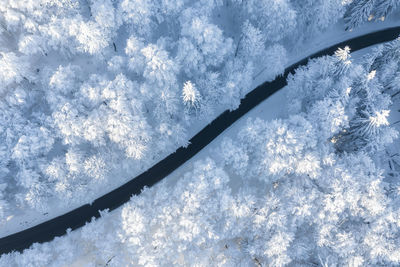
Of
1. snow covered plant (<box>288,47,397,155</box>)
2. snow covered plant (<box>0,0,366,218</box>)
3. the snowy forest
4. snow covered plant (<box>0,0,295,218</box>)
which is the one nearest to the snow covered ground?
the snowy forest

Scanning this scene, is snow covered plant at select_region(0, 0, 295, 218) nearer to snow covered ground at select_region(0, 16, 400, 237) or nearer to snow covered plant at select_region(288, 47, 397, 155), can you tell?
snow covered ground at select_region(0, 16, 400, 237)

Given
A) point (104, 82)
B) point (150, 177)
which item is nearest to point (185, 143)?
point (150, 177)

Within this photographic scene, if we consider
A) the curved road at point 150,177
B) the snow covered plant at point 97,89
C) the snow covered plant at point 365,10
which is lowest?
the curved road at point 150,177

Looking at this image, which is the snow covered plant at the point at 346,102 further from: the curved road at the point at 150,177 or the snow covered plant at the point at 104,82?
the curved road at the point at 150,177

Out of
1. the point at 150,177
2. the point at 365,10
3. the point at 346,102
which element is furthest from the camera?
the point at 365,10

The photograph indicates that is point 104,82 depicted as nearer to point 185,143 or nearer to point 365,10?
point 185,143

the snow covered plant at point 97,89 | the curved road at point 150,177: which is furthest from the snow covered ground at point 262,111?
the snow covered plant at point 97,89
